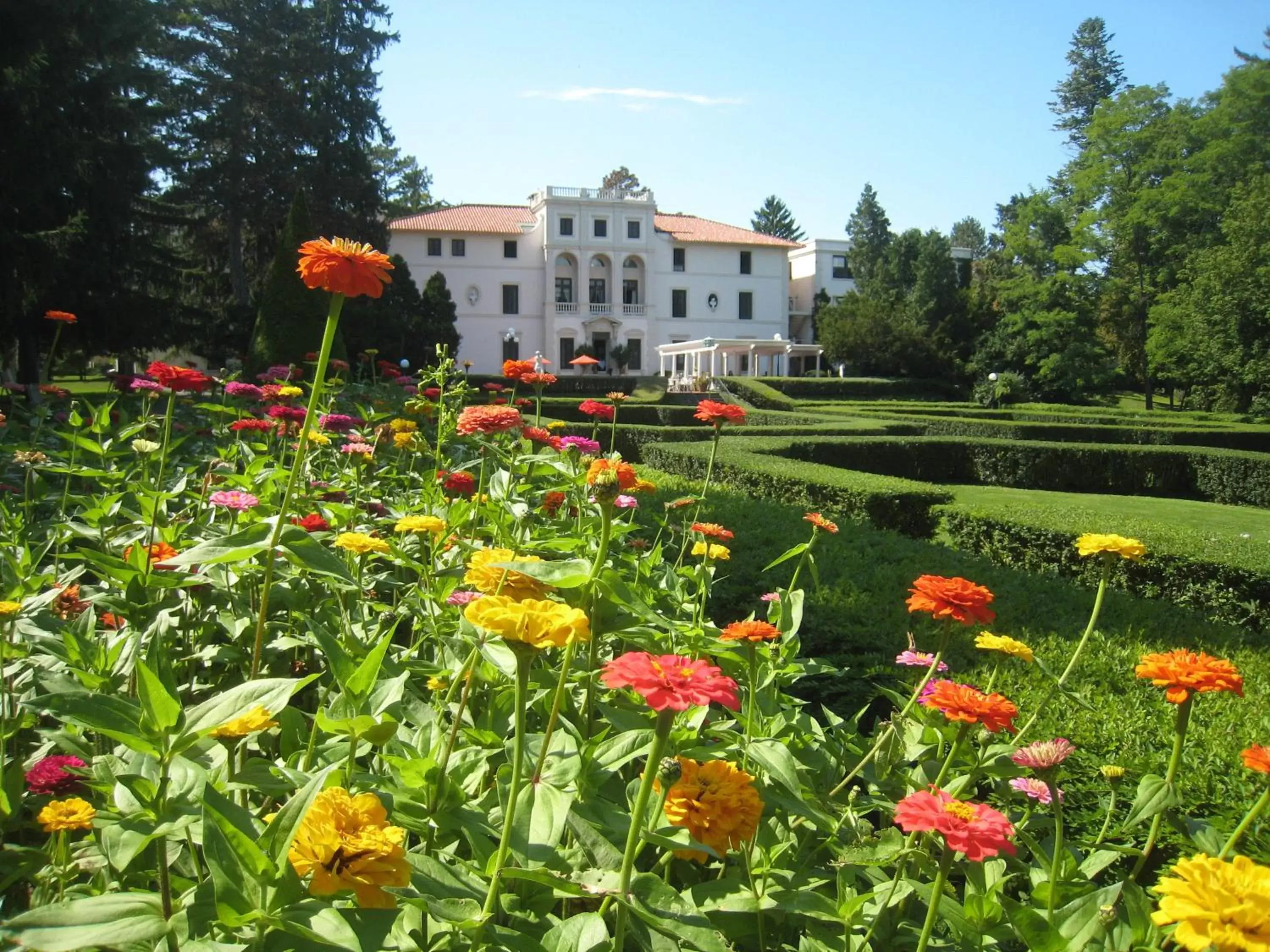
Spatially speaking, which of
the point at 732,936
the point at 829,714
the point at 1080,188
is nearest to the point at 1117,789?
the point at 829,714

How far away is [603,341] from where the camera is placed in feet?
130

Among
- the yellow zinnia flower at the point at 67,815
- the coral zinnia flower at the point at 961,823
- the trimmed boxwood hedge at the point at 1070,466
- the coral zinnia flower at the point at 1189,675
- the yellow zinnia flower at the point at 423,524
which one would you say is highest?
the yellow zinnia flower at the point at 423,524

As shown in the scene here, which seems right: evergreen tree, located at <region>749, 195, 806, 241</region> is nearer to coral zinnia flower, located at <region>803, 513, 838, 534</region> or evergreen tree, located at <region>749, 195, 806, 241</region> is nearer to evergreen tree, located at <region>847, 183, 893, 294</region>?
evergreen tree, located at <region>847, 183, 893, 294</region>

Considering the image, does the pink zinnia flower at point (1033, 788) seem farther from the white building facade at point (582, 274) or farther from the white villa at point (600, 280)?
the white building facade at point (582, 274)

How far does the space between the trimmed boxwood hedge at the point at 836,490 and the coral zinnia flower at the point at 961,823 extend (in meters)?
5.15

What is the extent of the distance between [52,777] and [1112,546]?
6.52ft

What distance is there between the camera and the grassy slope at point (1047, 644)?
2123 mm

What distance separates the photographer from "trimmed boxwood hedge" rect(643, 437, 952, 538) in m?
6.96

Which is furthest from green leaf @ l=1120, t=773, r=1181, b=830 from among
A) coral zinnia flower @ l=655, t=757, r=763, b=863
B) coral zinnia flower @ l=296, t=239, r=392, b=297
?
coral zinnia flower @ l=296, t=239, r=392, b=297

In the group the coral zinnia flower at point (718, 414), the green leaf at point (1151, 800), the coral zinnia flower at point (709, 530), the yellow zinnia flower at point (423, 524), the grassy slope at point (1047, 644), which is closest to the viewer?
the green leaf at point (1151, 800)

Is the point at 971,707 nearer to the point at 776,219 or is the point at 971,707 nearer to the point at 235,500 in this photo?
the point at 235,500

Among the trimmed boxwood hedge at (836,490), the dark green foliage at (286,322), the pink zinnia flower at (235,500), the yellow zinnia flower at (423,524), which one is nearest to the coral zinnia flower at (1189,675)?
→ the yellow zinnia flower at (423,524)

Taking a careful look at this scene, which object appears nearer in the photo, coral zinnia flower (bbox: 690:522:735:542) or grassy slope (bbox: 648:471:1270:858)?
grassy slope (bbox: 648:471:1270:858)

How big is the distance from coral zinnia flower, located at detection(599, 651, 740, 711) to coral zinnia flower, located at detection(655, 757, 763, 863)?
17 centimetres
